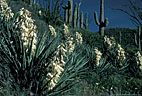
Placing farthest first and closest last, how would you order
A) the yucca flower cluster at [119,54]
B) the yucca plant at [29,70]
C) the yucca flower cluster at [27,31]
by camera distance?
1. the yucca flower cluster at [119,54]
2. the yucca flower cluster at [27,31]
3. the yucca plant at [29,70]

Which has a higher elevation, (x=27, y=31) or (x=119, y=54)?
(x=119, y=54)

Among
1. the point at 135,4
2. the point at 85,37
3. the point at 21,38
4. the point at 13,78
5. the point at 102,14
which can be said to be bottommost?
the point at 13,78

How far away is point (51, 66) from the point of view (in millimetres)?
2410

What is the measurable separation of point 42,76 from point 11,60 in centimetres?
55

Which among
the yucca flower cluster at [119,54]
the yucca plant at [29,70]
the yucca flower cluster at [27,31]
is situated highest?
the yucca flower cluster at [119,54]

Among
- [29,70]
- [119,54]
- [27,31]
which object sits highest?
[119,54]

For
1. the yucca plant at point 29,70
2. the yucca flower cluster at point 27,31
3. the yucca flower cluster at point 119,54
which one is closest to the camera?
the yucca plant at point 29,70

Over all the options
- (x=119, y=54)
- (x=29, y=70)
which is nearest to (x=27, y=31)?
(x=29, y=70)

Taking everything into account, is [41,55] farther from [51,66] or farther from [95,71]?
[95,71]

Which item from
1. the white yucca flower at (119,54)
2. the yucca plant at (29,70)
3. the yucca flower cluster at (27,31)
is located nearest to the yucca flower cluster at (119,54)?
the white yucca flower at (119,54)

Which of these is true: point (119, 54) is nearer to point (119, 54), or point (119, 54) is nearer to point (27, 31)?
point (119, 54)

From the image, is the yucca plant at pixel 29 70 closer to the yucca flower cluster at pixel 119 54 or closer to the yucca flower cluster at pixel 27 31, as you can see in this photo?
the yucca flower cluster at pixel 27 31

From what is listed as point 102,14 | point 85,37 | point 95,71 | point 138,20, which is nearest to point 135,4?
point 138,20

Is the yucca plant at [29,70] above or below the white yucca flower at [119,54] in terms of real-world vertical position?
below
